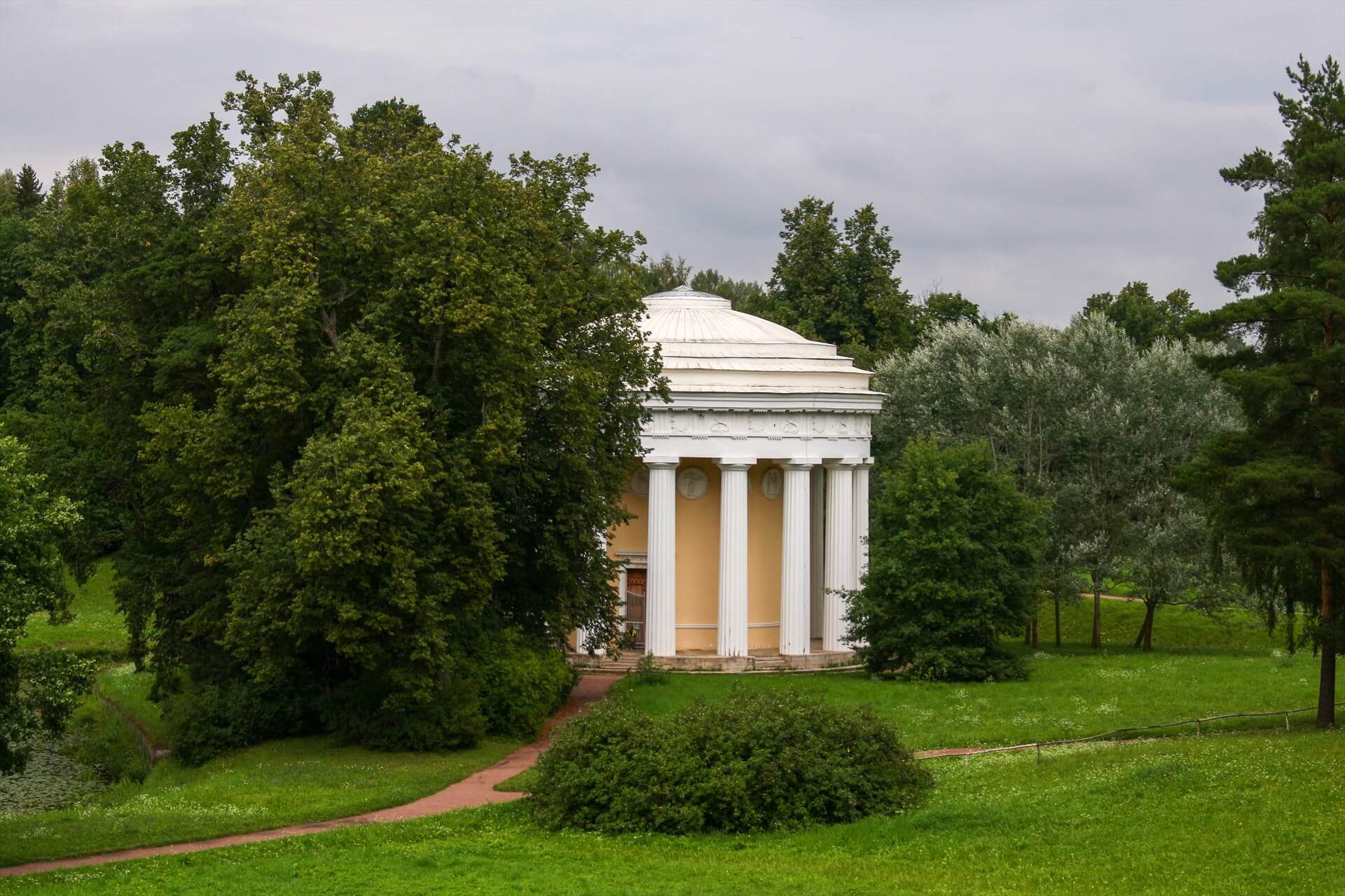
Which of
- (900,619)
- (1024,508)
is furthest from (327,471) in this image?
(1024,508)

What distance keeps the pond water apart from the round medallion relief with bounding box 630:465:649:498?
653 inches

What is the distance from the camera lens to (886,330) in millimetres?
69250

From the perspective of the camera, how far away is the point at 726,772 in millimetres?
22484

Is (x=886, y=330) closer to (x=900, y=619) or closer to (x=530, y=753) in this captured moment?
(x=900, y=619)

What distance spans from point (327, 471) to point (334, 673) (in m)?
6.91

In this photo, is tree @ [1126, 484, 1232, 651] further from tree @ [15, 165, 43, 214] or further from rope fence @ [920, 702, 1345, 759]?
tree @ [15, 165, 43, 214]

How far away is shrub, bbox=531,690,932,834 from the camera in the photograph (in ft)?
72.9

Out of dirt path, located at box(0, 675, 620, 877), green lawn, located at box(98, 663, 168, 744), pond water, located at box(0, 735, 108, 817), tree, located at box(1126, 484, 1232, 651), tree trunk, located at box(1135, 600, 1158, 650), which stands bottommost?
pond water, located at box(0, 735, 108, 817)

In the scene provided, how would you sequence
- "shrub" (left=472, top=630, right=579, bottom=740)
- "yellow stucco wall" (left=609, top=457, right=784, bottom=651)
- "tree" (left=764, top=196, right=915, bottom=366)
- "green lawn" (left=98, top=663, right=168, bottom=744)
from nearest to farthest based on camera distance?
"shrub" (left=472, top=630, right=579, bottom=740) → "green lawn" (left=98, top=663, right=168, bottom=744) → "yellow stucco wall" (left=609, top=457, right=784, bottom=651) → "tree" (left=764, top=196, right=915, bottom=366)

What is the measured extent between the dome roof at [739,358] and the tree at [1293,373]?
16510 millimetres

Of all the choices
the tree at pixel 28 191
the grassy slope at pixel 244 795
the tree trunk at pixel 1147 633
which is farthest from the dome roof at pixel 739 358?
the tree at pixel 28 191

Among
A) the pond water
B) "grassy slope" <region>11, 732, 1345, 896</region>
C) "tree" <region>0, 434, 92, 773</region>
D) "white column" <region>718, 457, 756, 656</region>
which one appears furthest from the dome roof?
"tree" <region>0, 434, 92, 773</region>

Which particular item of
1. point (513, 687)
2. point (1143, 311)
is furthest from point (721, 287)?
point (513, 687)

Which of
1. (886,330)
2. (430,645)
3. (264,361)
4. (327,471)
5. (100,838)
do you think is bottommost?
(100,838)
